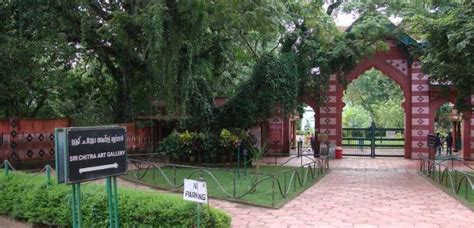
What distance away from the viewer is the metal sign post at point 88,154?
5613mm

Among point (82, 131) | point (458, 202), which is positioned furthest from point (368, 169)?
point (82, 131)

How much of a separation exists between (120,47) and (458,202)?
1212 centimetres

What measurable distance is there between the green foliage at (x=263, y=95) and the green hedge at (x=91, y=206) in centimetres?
1115

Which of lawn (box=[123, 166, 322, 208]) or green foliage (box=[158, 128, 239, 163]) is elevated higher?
green foliage (box=[158, 128, 239, 163])

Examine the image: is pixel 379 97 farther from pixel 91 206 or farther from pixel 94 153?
pixel 94 153

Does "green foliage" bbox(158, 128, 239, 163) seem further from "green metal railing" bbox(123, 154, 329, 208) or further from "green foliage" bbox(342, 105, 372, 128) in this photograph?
"green foliage" bbox(342, 105, 372, 128)

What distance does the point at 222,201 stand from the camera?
35.7 ft

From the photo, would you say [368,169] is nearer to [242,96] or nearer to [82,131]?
→ [242,96]

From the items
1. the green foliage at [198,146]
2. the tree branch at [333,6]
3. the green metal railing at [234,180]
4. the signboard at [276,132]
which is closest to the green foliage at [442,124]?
the signboard at [276,132]

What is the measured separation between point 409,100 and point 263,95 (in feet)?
30.8

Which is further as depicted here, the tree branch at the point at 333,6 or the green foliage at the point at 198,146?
the tree branch at the point at 333,6

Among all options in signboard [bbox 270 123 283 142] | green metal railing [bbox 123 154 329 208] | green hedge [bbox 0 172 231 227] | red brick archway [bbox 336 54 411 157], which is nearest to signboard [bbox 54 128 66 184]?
green hedge [bbox 0 172 231 227]

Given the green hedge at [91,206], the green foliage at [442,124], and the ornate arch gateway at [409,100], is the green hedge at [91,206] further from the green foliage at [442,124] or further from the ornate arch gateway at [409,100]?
the green foliage at [442,124]

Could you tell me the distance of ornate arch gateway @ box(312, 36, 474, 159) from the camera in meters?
24.5
